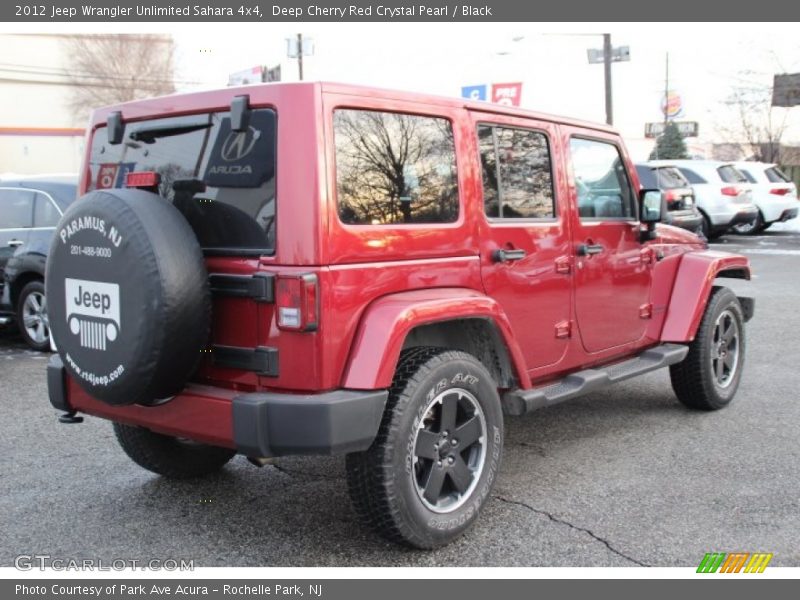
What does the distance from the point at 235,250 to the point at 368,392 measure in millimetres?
787

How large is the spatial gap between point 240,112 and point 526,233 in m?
1.61

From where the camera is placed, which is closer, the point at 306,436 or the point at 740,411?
the point at 306,436

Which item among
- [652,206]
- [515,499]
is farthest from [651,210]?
[515,499]

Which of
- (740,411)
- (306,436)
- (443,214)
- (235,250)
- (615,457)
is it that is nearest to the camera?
(306,436)

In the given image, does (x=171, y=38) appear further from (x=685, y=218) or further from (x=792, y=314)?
(x=792, y=314)

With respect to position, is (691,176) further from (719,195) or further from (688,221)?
(688,221)

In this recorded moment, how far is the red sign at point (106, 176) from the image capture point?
3.73 m

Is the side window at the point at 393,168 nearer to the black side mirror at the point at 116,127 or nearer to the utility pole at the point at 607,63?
the black side mirror at the point at 116,127

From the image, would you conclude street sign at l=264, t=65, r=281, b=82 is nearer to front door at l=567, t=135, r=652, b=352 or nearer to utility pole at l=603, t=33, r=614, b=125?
utility pole at l=603, t=33, r=614, b=125

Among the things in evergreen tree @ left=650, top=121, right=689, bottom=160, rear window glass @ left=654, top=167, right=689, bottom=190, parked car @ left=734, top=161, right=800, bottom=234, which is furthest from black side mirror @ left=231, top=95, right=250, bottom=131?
evergreen tree @ left=650, top=121, right=689, bottom=160

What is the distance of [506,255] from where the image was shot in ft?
12.5

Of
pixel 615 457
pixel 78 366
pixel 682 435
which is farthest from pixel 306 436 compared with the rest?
pixel 682 435

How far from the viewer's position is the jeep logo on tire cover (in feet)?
9.96

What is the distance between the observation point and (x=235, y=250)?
3.17 meters
